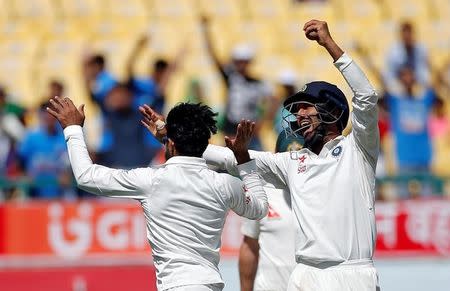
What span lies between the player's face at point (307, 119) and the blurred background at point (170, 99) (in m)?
4.86

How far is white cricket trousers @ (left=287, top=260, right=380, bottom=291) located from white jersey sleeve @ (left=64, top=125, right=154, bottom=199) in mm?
903

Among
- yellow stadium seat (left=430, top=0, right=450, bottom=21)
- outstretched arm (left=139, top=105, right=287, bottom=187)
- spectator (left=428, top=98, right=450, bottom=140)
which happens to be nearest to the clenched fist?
outstretched arm (left=139, top=105, right=287, bottom=187)

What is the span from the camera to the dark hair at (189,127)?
19.3 feet

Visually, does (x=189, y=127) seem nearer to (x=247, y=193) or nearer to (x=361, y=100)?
(x=247, y=193)

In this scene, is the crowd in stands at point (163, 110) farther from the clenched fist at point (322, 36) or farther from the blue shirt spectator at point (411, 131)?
the clenched fist at point (322, 36)

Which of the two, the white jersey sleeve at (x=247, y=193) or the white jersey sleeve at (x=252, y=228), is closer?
the white jersey sleeve at (x=247, y=193)

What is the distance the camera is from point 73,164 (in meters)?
5.90

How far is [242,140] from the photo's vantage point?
6.18 meters

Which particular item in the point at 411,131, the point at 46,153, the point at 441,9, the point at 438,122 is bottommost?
the point at 46,153

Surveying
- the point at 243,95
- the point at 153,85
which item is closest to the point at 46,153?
the point at 153,85

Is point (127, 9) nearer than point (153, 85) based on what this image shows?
No

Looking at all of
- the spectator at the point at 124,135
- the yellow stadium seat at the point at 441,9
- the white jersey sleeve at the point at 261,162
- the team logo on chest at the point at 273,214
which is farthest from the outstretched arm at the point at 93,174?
the yellow stadium seat at the point at 441,9

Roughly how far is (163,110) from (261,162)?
716 centimetres

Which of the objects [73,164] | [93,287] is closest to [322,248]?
[73,164]
